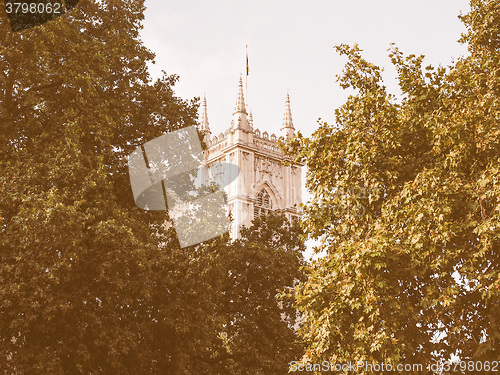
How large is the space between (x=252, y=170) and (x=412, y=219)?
46.9 metres

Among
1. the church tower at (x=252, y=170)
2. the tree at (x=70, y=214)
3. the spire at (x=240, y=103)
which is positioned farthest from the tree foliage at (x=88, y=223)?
the spire at (x=240, y=103)

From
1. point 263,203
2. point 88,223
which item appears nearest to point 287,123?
point 263,203

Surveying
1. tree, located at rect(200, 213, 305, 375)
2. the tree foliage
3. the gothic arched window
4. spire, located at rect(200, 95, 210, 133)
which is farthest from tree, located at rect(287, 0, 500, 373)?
spire, located at rect(200, 95, 210, 133)

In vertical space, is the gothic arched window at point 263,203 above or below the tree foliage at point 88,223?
above

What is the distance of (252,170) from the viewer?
60250mm

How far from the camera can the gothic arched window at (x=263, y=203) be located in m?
60.0

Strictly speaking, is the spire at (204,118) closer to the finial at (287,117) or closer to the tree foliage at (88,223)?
the finial at (287,117)

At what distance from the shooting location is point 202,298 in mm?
17062

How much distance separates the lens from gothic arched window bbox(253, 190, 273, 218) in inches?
2362

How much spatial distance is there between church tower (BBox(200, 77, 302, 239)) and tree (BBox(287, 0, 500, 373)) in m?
42.5

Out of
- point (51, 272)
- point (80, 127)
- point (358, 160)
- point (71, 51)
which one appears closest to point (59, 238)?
point (51, 272)

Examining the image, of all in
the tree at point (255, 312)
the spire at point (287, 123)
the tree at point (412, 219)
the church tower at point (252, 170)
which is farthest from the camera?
the spire at point (287, 123)

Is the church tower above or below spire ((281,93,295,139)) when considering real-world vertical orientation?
below

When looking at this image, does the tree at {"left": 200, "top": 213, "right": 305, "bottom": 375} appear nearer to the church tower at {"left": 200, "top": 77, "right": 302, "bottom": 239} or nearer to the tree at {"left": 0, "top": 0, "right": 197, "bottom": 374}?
the tree at {"left": 0, "top": 0, "right": 197, "bottom": 374}
